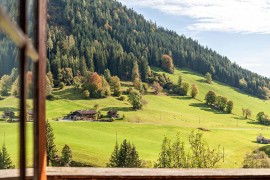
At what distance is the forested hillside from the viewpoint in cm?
8319

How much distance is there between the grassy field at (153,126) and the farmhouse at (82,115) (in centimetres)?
164

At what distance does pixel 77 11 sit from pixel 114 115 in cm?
5412

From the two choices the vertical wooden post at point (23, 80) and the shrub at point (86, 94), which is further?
the shrub at point (86, 94)

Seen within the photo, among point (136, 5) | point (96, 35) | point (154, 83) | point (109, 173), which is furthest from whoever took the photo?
point (136, 5)

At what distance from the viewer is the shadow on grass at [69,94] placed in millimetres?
66688

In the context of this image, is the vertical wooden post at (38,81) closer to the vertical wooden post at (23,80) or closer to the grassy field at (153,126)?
the vertical wooden post at (23,80)

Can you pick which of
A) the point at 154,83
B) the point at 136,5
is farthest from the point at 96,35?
the point at 136,5

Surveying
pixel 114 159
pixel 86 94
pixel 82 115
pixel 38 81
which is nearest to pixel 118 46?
pixel 86 94

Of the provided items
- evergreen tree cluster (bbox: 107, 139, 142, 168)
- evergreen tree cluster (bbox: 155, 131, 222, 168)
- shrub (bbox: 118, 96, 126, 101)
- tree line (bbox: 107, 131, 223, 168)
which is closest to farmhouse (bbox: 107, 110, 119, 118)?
shrub (bbox: 118, 96, 126, 101)

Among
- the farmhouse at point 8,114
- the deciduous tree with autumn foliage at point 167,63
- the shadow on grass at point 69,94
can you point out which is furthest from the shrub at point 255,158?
the farmhouse at point 8,114

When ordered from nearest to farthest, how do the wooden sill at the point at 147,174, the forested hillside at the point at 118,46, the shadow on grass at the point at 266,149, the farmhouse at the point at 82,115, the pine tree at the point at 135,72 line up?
the wooden sill at the point at 147,174 → the shadow on grass at the point at 266,149 → the farmhouse at the point at 82,115 → the pine tree at the point at 135,72 → the forested hillside at the point at 118,46

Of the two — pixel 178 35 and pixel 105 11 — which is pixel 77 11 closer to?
pixel 105 11

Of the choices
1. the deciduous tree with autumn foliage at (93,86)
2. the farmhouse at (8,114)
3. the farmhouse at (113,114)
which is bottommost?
the farmhouse at (113,114)

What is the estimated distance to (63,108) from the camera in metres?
61.2
